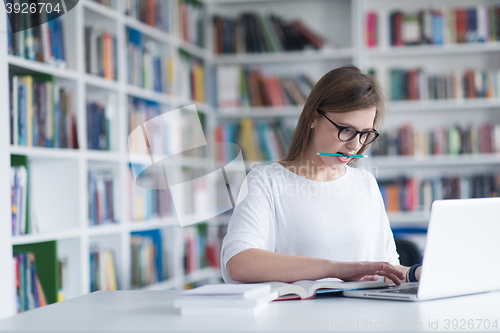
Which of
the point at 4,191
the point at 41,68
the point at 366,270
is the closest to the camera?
the point at 366,270

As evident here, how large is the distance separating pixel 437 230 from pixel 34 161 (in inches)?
71.7

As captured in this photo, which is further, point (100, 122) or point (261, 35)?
point (261, 35)

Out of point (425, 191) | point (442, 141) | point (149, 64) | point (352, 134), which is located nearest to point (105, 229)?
point (149, 64)

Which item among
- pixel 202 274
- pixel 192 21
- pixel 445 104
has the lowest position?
pixel 202 274

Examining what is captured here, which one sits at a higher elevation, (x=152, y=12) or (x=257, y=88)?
(x=152, y=12)

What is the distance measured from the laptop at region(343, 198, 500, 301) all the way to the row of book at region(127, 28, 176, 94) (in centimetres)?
209

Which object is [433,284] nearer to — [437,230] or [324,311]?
[437,230]

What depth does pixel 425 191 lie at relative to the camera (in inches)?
144

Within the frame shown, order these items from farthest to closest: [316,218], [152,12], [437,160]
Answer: [437,160] → [152,12] → [316,218]

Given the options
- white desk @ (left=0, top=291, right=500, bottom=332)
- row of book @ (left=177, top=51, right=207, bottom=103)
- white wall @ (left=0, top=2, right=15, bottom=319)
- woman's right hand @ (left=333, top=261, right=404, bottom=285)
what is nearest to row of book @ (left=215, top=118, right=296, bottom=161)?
row of book @ (left=177, top=51, right=207, bottom=103)

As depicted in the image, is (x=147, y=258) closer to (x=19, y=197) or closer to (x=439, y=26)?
(x=19, y=197)

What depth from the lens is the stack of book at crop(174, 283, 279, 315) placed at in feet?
3.29

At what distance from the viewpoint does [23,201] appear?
6.82 feet

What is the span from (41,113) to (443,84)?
8.35 ft
